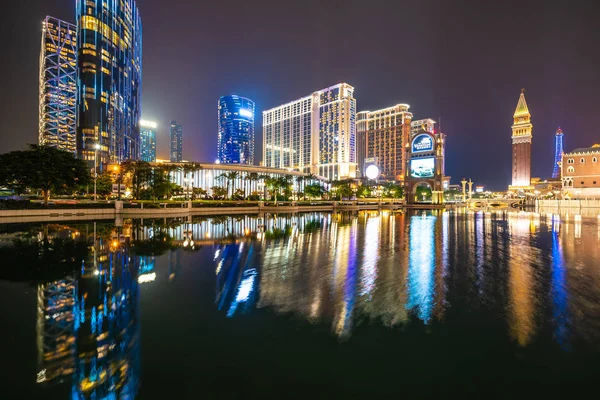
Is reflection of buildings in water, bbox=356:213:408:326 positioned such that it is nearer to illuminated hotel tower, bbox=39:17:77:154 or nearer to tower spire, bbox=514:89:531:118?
illuminated hotel tower, bbox=39:17:77:154

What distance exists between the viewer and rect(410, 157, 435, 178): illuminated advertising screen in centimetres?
9844

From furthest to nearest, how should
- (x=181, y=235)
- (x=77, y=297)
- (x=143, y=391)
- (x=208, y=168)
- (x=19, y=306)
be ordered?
1. (x=208, y=168)
2. (x=181, y=235)
3. (x=77, y=297)
4. (x=19, y=306)
5. (x=143, y=391)

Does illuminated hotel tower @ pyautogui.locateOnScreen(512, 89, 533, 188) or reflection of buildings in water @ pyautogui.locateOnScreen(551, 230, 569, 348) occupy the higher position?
illuminated hotel tower @ pyautogui.locateOnScreen(512, 89, 533, 188)

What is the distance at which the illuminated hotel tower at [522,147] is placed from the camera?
133 metres

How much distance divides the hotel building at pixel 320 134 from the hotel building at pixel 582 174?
3441 inches

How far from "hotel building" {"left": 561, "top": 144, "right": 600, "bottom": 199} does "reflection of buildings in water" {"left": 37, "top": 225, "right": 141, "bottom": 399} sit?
12678cm

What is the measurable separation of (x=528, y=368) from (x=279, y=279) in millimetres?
6447

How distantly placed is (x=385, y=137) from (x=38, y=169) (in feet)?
565

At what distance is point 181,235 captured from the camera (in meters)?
19.6

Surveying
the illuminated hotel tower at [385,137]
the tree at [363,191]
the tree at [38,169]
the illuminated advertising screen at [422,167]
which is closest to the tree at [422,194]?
the illuminated advertising screen at [422,167]

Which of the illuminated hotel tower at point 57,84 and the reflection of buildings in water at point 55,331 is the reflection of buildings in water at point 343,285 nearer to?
the reflection of buildings in water at point 55,331

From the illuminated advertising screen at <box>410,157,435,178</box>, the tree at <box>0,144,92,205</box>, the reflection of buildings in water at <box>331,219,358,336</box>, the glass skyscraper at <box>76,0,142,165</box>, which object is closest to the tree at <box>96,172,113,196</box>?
the tree at <box>0,144,92,205</box>

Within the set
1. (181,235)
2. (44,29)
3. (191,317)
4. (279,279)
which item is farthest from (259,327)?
(44,29)

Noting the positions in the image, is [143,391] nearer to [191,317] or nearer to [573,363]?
[191,317]
